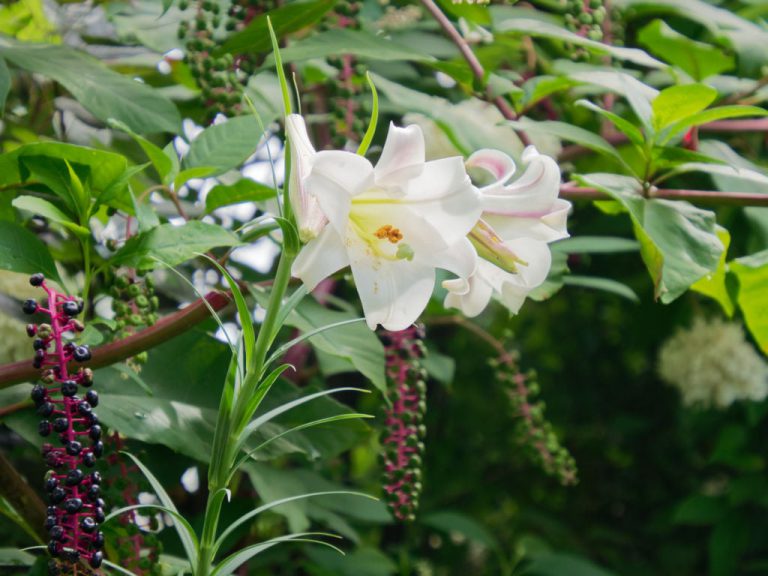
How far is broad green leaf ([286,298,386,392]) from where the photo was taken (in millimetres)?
940

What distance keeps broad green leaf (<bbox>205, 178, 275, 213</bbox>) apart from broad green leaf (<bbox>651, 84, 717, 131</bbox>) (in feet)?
1.26

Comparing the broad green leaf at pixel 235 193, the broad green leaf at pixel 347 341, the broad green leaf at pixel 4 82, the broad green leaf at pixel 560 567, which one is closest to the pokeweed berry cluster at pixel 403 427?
the broad green leaf at pixel 347 341

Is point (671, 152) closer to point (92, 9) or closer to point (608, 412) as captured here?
point (92, 9)

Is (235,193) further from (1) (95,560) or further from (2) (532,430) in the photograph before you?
(2) (532,430)

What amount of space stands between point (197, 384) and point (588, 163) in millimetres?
762

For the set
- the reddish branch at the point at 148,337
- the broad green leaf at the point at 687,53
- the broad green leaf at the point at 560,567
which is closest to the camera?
the reddish branch at the point at 148,337

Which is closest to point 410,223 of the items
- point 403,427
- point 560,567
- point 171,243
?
point 171,243

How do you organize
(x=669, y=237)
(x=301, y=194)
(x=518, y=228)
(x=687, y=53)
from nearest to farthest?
(x=301, y=194), (x=518, y=228), (x=669, y=237), (x=687, y=53)

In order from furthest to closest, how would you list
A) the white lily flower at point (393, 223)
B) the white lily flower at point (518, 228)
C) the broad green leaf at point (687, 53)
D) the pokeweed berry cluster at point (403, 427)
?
the broad green leaf at point (687, 53) → the pokeweed berry cluster at point (403, 427) → the white lily flower at point (518, 228) → the white lily flower at point (393, 223)

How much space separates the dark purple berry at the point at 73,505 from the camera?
67cm

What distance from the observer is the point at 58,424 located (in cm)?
69

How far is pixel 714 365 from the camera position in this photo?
1832mm

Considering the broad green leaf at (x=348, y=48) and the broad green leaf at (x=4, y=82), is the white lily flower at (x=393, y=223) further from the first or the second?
the broad green leaf at (x=4, y=82)

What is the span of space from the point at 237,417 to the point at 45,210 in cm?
28
